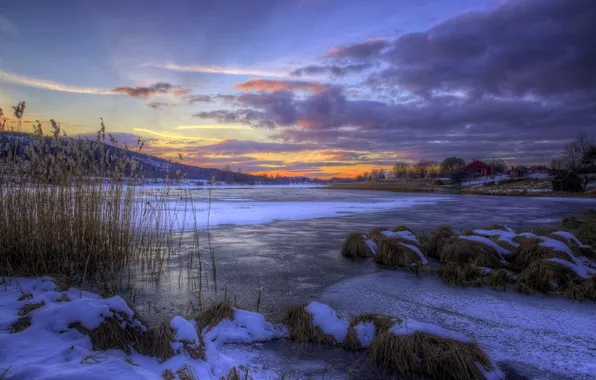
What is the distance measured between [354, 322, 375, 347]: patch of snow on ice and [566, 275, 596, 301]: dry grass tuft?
4.31 metres

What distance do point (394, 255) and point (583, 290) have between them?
3.69m

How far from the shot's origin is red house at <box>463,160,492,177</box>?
8792 centimetres

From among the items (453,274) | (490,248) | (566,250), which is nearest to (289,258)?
(453,274)

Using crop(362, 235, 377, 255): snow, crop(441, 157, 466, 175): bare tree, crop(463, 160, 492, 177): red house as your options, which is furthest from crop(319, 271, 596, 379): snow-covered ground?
crop(441, 157, 466, 175): bare tree

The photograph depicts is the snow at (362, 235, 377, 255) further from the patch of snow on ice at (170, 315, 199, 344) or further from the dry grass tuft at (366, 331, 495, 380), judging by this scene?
the patch of snow on ice at (170, 315, 199, 344)

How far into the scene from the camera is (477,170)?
306 ft

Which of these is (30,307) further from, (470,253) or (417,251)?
(470,253)

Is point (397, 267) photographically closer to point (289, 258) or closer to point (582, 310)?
point (289, 258)

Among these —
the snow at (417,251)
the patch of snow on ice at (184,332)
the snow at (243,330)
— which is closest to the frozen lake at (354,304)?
the snow at (243,330)

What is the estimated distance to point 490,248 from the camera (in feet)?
26.9

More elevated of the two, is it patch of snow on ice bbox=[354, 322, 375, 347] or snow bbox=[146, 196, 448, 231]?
patch of snow on ice bbox=[354, 322, 375, 347]

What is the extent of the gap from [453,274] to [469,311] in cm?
196

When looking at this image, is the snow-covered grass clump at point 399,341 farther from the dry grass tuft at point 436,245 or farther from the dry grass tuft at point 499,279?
the dry grass tuft at point 436,245

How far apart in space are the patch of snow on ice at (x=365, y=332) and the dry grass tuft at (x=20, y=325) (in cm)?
357
